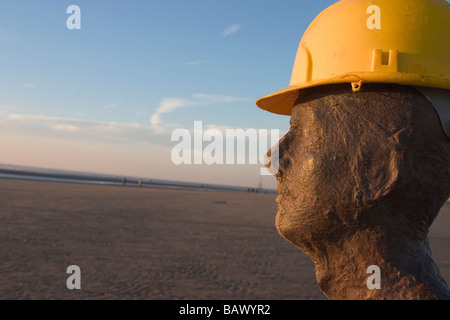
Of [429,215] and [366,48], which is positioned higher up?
[366,48]

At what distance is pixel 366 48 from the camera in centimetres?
204

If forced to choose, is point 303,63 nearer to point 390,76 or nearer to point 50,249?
point 390,76

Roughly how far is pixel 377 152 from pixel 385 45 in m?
0.57

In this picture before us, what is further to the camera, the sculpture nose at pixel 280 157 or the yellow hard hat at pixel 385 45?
the sculpture nose at pixel 280 157

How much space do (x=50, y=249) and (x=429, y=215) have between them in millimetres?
10187

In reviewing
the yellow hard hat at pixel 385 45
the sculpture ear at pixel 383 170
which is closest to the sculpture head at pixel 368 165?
the sculpture ear at pixel 383 170

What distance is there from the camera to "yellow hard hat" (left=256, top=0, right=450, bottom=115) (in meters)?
1.96

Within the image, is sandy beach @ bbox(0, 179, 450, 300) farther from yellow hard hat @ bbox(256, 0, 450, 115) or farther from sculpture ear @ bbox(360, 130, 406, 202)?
yellow hard hat @ bbox(256, 0, 450, 115)

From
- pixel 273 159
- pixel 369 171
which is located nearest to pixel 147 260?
pixel 273 159

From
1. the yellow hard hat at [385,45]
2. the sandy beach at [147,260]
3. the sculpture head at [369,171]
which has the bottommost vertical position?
the sandy beach at [147,260]

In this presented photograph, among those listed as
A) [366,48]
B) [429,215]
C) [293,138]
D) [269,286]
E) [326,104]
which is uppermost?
[366,48]

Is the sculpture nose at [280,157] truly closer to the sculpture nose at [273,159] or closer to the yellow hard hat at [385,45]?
the sculpture nose at [273,159]

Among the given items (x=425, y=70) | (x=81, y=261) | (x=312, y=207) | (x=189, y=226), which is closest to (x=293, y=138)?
(x=312, y=207)

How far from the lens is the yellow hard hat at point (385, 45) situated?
1.96 meters
